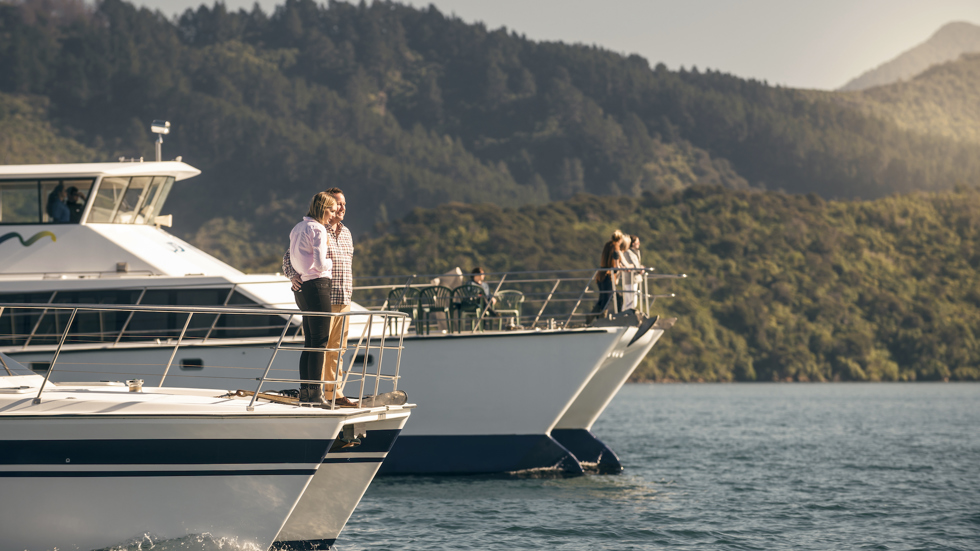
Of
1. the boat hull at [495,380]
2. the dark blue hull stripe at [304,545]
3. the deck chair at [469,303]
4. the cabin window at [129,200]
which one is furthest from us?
the cabin window at [129,200]

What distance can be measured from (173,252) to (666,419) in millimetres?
16451

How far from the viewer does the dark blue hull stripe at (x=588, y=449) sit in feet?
49.3

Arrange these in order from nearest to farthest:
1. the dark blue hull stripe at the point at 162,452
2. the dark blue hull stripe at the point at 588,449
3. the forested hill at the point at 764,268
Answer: the dark blue hull stripe at the point at 162,452 → the dark blue hull stripe at the point at 588,449 → the forested hill at the point at 764,268

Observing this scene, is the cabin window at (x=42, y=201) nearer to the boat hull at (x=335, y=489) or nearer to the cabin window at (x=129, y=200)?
the cabin window at (x=129, y=200)

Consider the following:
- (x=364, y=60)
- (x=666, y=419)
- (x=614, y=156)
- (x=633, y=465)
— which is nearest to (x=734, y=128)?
(x=614, y=156)

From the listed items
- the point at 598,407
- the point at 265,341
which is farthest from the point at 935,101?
the point at 265,341

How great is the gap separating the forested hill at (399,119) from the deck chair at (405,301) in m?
83.0

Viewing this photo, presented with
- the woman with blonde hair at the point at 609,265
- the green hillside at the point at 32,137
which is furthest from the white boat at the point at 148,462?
the green hillside at the point at 32,137

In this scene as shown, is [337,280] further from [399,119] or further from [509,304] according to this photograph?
[399,119]

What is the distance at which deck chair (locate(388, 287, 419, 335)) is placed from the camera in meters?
13.8

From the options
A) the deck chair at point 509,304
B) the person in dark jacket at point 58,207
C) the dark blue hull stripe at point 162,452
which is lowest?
the dark blue hull stripe at point 162,452

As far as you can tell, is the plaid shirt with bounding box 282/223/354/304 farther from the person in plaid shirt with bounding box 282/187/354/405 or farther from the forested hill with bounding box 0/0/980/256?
the forested hill with bounding box 0/0/980/256

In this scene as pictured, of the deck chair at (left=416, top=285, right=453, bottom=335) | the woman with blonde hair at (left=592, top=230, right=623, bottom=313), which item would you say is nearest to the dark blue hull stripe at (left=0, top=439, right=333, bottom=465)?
the deck chair at (left=416, top=285, right=453, bottom=335)

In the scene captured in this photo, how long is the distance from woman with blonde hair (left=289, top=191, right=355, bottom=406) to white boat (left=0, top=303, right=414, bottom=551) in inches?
12.1
